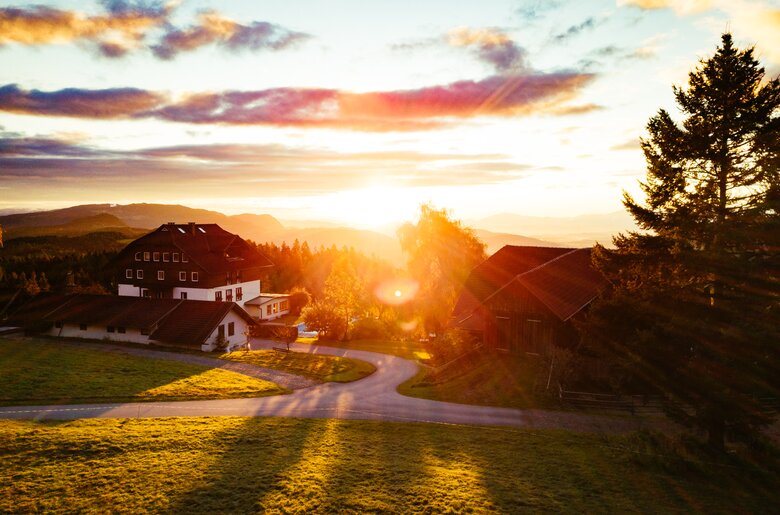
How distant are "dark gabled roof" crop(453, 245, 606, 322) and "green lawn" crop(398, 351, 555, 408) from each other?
4.94 meters

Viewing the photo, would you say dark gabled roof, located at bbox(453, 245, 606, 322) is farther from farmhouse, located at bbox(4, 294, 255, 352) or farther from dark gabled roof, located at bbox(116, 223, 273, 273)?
dark gabled roof, located at bbox(116, 223, 273, 273)

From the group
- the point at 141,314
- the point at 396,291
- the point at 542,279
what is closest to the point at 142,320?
the point at 141,314

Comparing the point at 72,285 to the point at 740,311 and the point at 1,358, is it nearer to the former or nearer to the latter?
the point at 1,358

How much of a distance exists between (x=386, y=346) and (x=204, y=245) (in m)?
32.2

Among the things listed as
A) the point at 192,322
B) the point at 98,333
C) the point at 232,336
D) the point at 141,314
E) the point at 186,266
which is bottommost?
the point at 232,336

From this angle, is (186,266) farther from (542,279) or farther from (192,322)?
(542,279)

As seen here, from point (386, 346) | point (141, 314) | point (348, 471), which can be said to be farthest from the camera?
point (386, 346)

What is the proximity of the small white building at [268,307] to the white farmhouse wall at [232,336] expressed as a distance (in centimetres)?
2045

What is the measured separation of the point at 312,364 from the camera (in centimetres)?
4269

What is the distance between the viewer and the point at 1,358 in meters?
35.9

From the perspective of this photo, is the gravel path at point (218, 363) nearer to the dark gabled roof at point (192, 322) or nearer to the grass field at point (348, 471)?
the dark gabled roof at point (192, 322)

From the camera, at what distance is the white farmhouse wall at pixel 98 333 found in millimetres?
49125

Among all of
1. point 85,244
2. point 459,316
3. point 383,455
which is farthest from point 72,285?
→ point 85,244

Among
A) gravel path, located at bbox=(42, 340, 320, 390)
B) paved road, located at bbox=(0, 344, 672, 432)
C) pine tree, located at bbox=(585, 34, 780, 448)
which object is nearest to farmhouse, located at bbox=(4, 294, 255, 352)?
gravel path, located at bbox=(42, 340, 320, 390)
